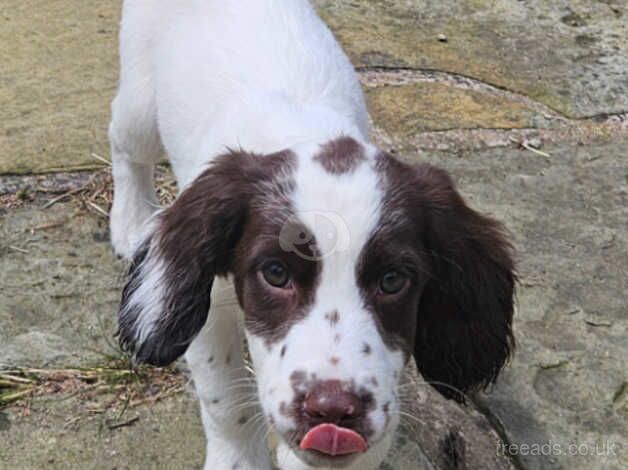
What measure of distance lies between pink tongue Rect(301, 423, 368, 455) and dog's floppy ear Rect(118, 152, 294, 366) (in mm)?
554

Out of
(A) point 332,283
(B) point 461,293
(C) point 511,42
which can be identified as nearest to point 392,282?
(A) point 332,283

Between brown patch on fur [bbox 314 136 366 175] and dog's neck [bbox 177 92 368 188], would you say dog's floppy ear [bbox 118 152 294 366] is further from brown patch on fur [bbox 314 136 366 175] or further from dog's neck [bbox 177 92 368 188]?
dog's neck [bbox 177 92 368 188]

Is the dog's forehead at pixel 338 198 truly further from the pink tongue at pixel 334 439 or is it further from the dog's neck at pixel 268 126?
the pink tongue at pixel 334 439

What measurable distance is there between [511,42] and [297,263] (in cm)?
333

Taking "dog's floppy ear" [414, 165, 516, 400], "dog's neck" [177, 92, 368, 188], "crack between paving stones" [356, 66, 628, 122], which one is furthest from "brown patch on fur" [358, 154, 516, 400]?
"crack between paving stones" [356, 66, 628, 122]

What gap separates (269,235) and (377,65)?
2649mm

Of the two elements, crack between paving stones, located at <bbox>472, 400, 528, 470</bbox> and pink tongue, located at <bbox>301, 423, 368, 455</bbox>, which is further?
crack between paving stones, located at <bbox>472, 400, 528, 470</bbox>

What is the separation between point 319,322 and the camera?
2229 millimetres

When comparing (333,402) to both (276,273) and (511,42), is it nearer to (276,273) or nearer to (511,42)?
(276,273)

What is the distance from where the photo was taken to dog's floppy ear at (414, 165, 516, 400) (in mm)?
2486

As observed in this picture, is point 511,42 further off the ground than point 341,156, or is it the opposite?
point 341,156

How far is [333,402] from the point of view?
208 cm

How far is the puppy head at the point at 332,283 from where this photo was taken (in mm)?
2164

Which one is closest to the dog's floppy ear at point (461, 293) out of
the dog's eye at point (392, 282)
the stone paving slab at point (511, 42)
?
the dog's eye at point (392, 282)
